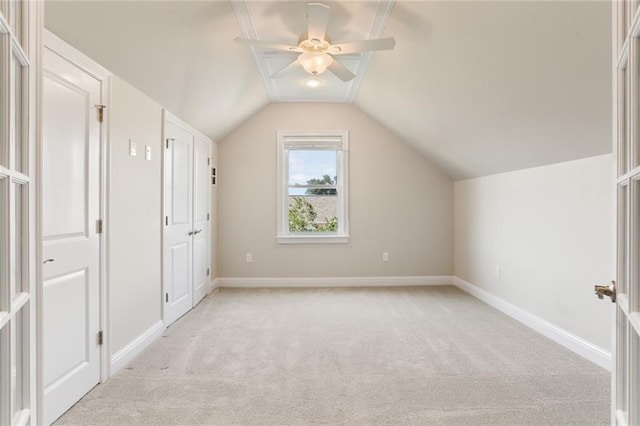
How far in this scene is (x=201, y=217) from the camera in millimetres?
4258

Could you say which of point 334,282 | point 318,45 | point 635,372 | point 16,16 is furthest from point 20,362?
point 334,282

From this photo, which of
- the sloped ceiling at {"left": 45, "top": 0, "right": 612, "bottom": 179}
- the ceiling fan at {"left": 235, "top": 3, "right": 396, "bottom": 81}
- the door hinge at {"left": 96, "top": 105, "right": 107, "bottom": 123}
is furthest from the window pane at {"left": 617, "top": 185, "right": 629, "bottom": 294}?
the door hinge at {"left": 96, "top": 105, "right": 107, "bottom": 123}

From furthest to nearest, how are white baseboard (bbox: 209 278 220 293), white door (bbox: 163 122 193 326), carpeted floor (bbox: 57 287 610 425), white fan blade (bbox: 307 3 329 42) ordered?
white baseboard (bbox: 209 278 220 293), white door (bbox: 163 122 193 326), white fan blade (bbox: 307 3 329 42), carpeted floor (bbox: 57 287 610 425)

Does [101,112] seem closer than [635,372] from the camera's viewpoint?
No

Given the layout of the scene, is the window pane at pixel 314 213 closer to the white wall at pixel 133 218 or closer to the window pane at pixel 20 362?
the white wall at pixel 133 218

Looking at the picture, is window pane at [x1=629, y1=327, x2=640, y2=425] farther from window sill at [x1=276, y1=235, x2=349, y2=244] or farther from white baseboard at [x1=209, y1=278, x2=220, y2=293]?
white baseboard at [x1=209, y1=278, x2=220, y2=293]

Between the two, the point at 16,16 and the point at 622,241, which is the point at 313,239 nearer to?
the point at 622,241

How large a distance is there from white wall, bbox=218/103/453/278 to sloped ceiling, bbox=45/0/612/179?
1055mm

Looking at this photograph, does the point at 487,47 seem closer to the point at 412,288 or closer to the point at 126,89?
the point at 126,89

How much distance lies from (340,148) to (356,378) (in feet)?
10.8

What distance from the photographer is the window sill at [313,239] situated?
4930 millimetres

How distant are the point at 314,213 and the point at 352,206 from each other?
0.54m

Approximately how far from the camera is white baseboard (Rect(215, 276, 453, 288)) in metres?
4.90

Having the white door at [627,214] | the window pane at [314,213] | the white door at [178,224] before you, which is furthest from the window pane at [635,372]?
the window pane at [314,213]
